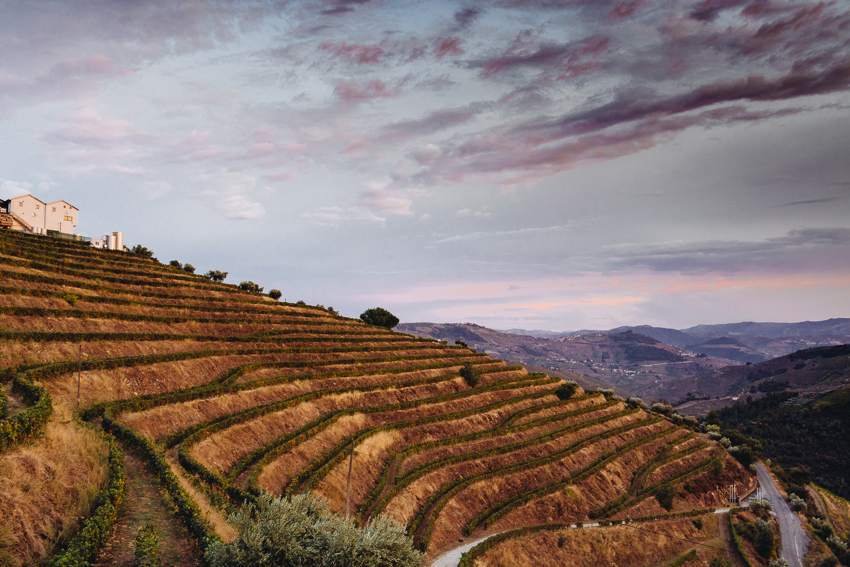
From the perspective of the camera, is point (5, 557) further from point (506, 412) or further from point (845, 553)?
point (845, 553)

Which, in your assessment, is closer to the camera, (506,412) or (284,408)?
(284,408)

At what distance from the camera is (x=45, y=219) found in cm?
9394

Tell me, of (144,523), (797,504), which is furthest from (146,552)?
(797,504)

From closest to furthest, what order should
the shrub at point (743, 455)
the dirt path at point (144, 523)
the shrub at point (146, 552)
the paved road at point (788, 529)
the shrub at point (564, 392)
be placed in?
the shrub at point (146, 552) < the dirt path at point (144, 523) < the paved road at point (788, 529) < the shrub at point (564, 392) < the shrub at point (743, 455)

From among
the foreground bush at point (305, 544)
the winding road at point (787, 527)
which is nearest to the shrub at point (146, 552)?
the foreground bush at point (305, 544)

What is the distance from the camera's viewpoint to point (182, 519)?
20516 millimetres

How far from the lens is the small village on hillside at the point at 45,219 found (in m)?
89.2

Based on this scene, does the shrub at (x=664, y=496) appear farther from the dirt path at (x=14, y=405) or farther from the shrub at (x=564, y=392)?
the dirt path at (x=14, y=405)

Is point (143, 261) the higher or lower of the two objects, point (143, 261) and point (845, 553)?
the higher

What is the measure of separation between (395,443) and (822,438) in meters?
185

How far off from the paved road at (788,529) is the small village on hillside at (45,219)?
137 metres

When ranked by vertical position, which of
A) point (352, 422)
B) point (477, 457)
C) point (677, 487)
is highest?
point (352, 422)

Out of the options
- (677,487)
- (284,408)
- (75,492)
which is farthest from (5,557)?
(677,487)

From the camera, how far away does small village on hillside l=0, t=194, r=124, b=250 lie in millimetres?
89188
